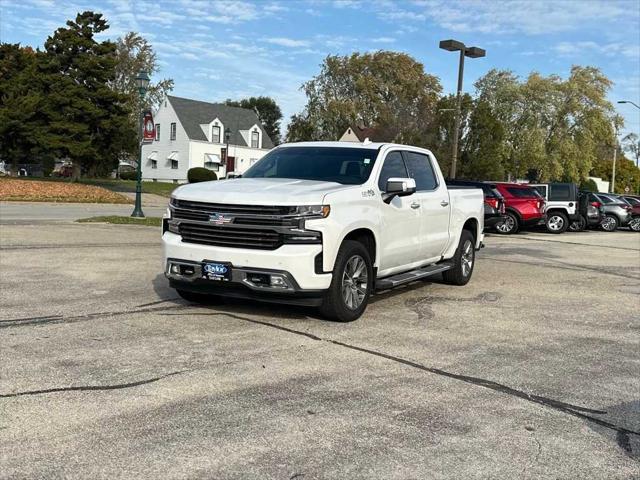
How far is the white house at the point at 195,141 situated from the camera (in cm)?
5844

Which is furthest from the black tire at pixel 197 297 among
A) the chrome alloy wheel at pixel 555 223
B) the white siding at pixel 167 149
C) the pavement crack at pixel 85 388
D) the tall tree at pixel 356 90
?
the tall tree at pixel 356 90

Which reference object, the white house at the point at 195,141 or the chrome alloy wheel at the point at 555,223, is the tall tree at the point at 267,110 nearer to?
the white house at the point at 195,141

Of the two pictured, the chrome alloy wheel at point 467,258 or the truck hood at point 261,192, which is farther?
the chrome alloy wheel at point 467,258

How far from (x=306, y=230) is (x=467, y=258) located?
14.7 feet

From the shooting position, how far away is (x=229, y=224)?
6.25 m

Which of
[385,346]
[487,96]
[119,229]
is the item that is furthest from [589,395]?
[487,96]

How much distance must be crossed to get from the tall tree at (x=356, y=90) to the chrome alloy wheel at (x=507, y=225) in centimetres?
4257

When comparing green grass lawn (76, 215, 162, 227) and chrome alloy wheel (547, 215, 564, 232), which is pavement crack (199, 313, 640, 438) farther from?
chrome alloy wheel (547, 215, 564, 232)

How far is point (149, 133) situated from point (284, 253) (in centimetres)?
1476

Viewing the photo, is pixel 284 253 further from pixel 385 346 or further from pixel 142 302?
pixel 142 302

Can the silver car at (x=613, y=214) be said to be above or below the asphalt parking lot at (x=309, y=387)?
above

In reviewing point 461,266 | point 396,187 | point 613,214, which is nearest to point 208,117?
point 613,214

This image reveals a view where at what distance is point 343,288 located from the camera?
6.56 m

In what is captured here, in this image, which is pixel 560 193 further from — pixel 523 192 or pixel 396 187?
pixel 396 187
